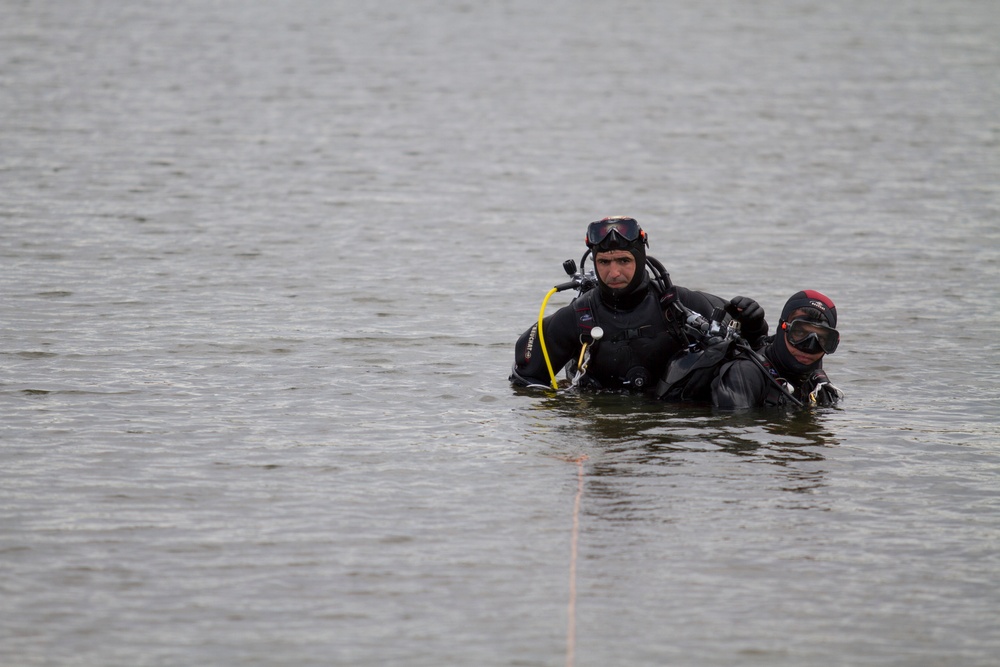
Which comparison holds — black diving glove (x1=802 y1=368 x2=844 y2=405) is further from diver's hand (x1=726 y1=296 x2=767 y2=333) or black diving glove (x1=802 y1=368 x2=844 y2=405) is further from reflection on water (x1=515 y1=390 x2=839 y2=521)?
diver's hand (x1=726 y1=296 x2=767 y2=333)

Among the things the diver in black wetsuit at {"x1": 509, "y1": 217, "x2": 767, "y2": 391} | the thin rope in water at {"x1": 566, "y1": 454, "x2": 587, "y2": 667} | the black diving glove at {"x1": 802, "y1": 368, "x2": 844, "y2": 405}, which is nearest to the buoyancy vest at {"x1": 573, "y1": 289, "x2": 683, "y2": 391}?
the diver in black wetsuit at {"x1": 509, "y1": 217, "x2": 767, "y2": 391}

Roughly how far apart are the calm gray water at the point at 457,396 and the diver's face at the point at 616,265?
3.02 feet

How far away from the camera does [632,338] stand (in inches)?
367

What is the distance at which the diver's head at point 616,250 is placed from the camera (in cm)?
912

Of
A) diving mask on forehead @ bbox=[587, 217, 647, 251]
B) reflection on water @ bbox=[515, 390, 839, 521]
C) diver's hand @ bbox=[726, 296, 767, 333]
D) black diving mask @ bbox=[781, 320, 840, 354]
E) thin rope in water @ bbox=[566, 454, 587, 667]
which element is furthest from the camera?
diving mask on forehead @ bbox=[587, 217, 647, 251]

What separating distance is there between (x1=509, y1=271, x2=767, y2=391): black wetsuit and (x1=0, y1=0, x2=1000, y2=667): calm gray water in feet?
0.88

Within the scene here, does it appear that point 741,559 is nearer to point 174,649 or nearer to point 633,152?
point 174,649

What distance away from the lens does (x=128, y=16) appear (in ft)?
127

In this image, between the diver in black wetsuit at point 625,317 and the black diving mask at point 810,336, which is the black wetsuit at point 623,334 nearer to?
the diver in black wetsuit at point 625,317

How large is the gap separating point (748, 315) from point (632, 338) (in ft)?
2.75

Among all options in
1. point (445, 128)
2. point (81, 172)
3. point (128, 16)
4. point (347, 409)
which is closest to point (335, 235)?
point (81, 172)

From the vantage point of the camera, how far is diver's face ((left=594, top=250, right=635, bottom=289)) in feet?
30.0

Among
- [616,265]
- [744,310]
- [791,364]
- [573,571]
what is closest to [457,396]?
[616,265]

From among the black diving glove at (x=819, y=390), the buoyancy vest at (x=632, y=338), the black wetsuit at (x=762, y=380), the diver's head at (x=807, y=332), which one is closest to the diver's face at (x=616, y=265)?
the buoyancy vest at (x=632, y=338)
